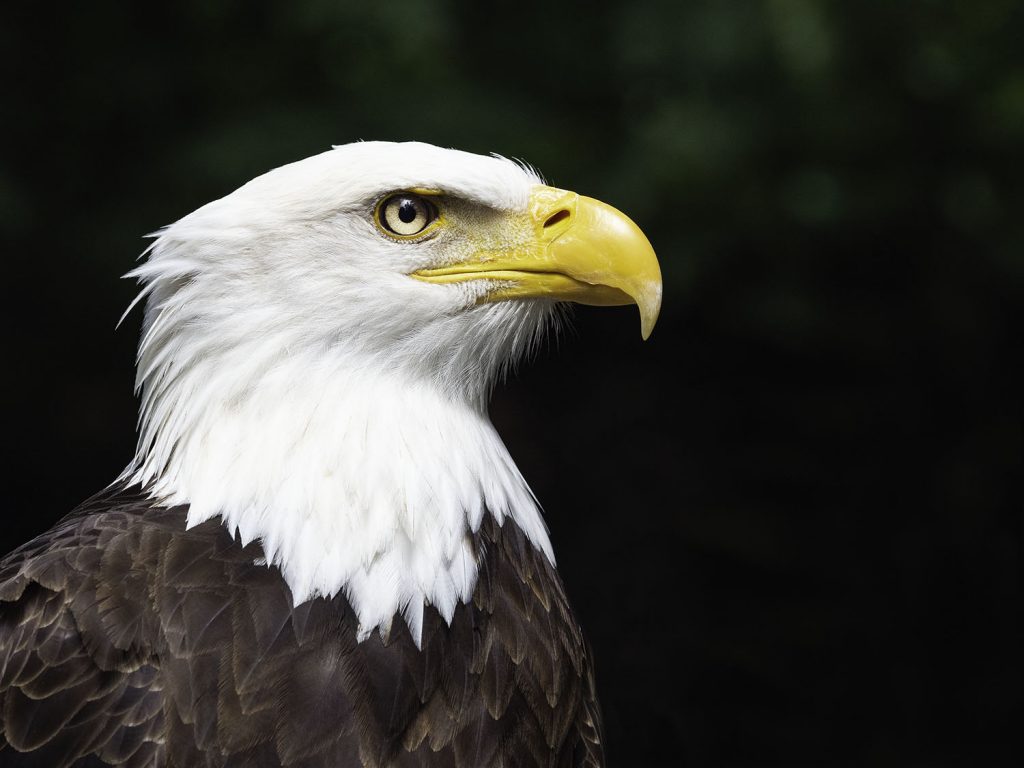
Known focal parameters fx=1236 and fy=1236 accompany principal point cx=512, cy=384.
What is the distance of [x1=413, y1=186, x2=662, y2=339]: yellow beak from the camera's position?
2.21 m

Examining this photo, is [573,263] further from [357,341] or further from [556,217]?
[357,341]

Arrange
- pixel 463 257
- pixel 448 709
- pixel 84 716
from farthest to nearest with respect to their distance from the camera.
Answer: pixel 463 257 < pixel 448 709 < pixel 84 716

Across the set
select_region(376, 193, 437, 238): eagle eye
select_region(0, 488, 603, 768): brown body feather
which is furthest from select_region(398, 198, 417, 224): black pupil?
select_region(0, 488, 603, 768): brown body feather

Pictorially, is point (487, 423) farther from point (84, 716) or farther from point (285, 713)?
point (84, 716)

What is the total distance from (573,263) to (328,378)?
1.60 ft

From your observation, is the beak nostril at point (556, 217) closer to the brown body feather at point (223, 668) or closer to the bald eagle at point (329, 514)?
the bald eagle at point (329, 514)

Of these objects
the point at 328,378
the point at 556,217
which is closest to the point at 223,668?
the point at 328,378

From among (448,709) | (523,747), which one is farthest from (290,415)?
(523,747)

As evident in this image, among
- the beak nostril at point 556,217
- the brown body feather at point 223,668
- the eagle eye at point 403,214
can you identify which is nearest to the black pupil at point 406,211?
the eagle eye at point 403,214

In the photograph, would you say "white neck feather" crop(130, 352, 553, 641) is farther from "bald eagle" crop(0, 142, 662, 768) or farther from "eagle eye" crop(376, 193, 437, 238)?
"eagle eye" crop(376, 193, 437, 238)

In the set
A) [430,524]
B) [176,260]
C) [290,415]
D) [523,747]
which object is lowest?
[523,747]

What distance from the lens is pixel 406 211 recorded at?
2.20 m

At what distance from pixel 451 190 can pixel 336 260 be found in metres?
0.24

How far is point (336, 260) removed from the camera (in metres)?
2.17
